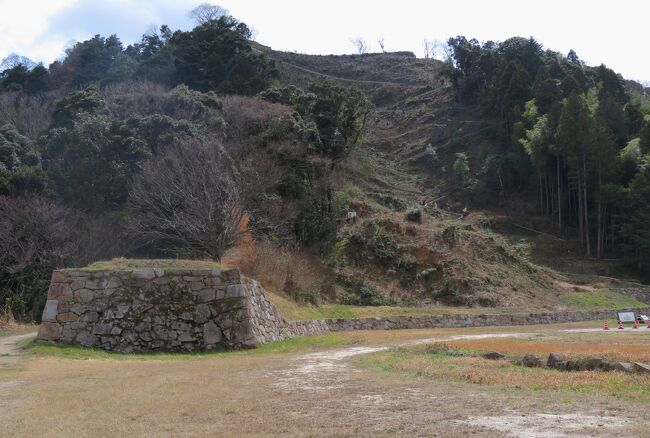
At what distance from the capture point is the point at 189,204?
1152 inches

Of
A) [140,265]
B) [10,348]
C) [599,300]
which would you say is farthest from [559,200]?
[10,348]

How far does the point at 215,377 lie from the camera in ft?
39.5

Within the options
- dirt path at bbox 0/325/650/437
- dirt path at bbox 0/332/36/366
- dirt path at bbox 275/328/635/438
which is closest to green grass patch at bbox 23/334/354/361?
dirt path at bbox 0/332/36/366

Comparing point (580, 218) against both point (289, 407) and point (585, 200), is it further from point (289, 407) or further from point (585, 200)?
point (289, 407)

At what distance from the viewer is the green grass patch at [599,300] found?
40.5 m

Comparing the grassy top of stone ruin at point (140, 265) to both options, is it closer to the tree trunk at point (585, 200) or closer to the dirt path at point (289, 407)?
the dirt path at point (289, 407)

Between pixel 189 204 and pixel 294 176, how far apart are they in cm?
1015

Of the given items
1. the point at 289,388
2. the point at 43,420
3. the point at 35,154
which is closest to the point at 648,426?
the point at 289,388

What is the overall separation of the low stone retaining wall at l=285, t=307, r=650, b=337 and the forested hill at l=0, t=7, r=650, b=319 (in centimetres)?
299

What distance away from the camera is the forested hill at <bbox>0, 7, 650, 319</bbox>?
31.0 metres

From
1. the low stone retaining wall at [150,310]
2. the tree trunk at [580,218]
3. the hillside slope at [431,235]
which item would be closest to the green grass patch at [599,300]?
the hillside slope at [431,235]

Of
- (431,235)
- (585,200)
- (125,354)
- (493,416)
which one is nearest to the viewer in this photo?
(493,416)

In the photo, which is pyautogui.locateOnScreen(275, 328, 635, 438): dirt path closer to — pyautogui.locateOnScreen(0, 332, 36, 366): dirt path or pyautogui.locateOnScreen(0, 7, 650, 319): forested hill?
pyautogui.locateOnScreen(0, 332, 36, 366): dirt path

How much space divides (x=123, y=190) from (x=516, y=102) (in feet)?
155
